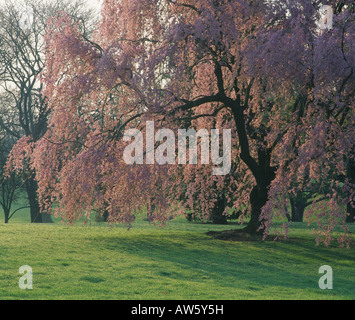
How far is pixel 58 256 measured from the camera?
1184 cm

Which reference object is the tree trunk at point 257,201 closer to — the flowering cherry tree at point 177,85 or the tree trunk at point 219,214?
the flowering cherry tree at point 177,85

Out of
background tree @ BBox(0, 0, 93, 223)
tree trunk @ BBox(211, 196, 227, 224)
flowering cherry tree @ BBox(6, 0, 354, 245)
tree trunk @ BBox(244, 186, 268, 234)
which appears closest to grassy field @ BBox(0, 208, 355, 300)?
tree trunk @ BBox(244, 186, 268, 234)

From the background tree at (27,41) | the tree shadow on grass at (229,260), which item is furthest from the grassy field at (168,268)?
the background tree at (27,41)

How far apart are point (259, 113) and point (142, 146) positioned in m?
3.97

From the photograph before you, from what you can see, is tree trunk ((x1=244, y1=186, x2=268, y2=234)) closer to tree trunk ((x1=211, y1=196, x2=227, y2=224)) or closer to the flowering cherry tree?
the flowering cherry tree

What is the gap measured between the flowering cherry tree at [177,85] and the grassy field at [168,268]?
112 cm

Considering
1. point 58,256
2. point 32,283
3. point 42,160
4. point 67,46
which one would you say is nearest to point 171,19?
point 67,46

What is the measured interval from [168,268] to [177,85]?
4.18m

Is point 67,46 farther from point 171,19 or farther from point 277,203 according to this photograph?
point 277,203

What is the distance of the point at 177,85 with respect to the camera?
11430 mm

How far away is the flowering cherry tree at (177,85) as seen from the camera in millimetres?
10641

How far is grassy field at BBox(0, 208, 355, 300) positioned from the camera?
8047 millimetres

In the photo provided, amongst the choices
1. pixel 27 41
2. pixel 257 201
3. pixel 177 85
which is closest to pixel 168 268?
pixel 177 85
